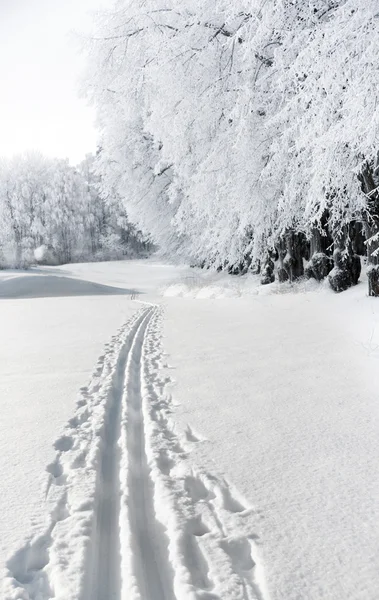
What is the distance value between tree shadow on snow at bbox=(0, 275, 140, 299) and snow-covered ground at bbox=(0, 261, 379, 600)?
23.4 metres

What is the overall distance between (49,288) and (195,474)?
29.4 metres

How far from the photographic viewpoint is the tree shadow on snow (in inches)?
1142

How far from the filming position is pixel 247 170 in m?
10.5

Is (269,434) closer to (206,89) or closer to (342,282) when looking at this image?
(206,89)

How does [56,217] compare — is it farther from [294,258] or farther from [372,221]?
[372,221]

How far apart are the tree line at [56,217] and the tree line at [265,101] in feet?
143

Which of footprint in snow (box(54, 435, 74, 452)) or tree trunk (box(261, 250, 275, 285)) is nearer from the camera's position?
footprint in snow (box(54, 435, 74, 452))

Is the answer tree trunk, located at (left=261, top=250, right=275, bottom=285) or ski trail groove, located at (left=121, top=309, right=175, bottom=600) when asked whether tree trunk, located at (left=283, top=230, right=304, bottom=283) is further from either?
ski trail groove, located at (left=121, top=309, right=175, bottom=600)

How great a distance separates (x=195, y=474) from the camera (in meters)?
2.89

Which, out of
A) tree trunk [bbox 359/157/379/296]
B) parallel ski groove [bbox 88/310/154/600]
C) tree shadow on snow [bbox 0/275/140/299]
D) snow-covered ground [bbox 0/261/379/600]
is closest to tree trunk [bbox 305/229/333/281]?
tree trunk [bbox 359/157/379/296]

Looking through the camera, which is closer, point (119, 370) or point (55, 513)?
point (55, 513)

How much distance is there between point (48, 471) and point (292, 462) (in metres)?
1.54

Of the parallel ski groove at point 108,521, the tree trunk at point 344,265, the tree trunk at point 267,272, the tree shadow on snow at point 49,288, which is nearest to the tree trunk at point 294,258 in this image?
the tree trunk at point 267,272

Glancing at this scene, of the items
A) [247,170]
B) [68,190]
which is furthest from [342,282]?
[68,190]
